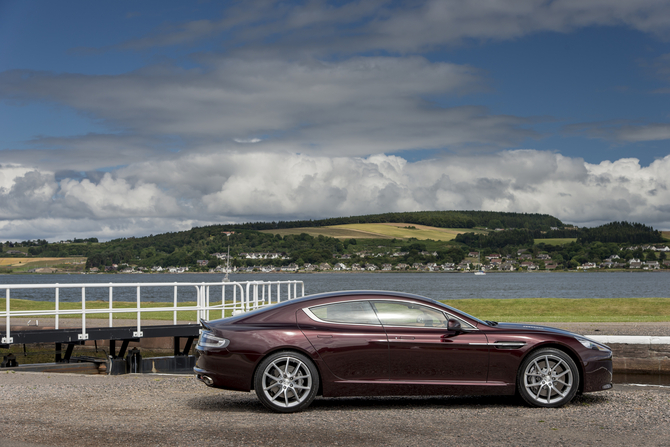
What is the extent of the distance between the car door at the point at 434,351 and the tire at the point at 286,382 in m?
1.01

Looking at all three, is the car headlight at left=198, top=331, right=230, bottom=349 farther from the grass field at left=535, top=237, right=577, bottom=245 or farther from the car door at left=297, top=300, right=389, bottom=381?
the grass field at left=535, top=237, right=577, bottom=245

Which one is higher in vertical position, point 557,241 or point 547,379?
point 557,241

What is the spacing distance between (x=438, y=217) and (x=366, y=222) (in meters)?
23.7

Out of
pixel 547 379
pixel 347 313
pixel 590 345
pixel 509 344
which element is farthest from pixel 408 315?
pixel 590 345

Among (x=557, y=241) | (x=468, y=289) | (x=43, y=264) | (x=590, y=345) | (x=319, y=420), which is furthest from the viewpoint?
(x=557, y=241)

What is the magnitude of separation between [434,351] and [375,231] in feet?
529

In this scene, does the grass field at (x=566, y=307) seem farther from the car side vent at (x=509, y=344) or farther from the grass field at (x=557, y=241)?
the grass field at (x=557, y=241)

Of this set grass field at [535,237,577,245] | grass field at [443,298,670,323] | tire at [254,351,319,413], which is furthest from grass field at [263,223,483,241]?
tire at [254,351,319,413]

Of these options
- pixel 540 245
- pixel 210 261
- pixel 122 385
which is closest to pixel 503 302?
pixel 122 385

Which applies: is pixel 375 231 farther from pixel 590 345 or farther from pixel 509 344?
pixel 509 344

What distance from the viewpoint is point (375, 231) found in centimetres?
16925

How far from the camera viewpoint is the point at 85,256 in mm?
163625

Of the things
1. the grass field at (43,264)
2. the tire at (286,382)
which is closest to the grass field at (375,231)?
the grass field at (43,264)

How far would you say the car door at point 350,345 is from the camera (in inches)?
316
